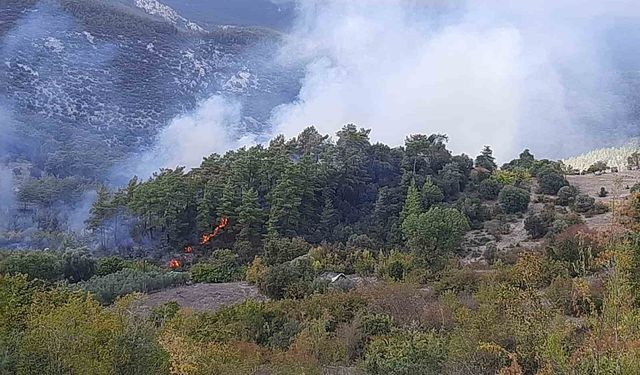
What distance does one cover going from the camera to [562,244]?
19812mm

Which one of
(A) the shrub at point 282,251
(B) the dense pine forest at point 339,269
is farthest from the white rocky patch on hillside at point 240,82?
(A) the shrub at point 282,251

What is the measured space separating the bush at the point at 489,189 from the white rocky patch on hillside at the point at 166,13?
56.3 meters

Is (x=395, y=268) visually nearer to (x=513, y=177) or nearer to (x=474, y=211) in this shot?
(x=474, y=211)

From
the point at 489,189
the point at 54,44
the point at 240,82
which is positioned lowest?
the point at 489,189

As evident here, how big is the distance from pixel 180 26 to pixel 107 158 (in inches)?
1277

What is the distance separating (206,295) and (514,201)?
1636 cm

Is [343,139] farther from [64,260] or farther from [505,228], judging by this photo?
[64,260]

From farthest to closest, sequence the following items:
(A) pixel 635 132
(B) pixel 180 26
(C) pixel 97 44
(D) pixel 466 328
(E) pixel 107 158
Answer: (B) pixel 180 26, (A) pixel 635 132, (C) pixel 97 44, (E) pixel 107 158, (D) pixel 466 328

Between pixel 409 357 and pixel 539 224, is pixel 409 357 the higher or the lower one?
the lower one

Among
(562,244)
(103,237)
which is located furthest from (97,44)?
(562,244)

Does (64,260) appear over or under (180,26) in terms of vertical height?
under

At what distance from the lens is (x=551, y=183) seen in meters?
34.2

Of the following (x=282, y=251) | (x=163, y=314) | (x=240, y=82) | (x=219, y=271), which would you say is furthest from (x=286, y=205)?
(x=240, y=82)

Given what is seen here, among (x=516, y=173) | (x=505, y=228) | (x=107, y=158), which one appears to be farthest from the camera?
(x=107, y=158)
